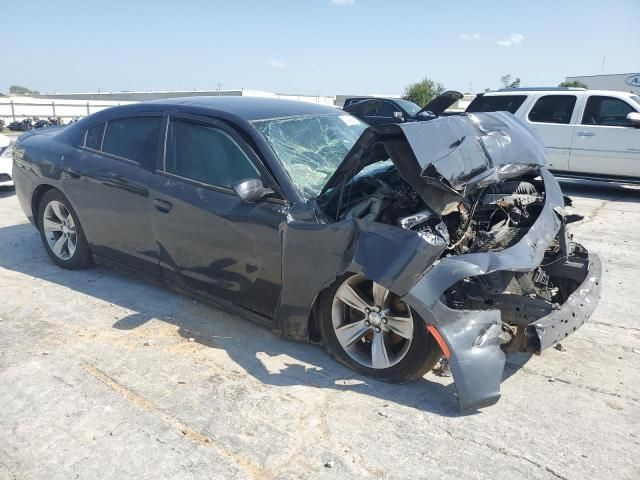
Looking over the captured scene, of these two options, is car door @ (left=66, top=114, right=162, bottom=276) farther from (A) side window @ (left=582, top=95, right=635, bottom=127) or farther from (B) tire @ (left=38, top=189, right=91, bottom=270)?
(A) side window @ (left=582, top=95, right=635, bottom=127)

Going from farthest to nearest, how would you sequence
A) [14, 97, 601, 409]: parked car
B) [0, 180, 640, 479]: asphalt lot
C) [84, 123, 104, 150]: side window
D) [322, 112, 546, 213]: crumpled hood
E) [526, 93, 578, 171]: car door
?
[526, 93, 578, 171]: car door, [84, 123, 104, 150]: side window, [322, 112, 546, 213]: crumpled hood, [14, 97, 601, 409]: parked car, [0, 180, 640, 479]: asphalt lot

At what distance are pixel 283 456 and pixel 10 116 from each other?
31777mm

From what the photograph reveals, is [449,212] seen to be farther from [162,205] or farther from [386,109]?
[386,109]

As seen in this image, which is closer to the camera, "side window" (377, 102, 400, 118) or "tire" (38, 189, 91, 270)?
"tire" (38, 189, 91, 270)

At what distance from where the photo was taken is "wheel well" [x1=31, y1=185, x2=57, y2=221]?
5191mm

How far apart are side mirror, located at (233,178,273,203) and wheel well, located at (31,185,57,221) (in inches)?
105

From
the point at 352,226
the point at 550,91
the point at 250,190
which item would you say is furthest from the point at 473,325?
the point at 550,91

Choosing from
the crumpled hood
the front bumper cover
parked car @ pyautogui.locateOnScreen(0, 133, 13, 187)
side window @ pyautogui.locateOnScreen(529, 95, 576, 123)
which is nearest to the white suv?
side window @ pyautogui.locateOnScreen(529, 95, 576, 123)

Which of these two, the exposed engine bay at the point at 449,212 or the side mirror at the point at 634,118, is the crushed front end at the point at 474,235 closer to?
the exposed engine bay at the point at 449,212

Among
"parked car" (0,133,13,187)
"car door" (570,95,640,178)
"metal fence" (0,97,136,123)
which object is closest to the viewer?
"parked car" (0,133,13,187)

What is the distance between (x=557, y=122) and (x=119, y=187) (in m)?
8.54

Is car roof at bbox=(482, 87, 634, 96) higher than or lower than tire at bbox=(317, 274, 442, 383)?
higher

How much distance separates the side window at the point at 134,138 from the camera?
14.2 ft

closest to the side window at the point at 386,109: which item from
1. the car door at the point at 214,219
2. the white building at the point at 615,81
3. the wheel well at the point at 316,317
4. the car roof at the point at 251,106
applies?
the car roof at the point at 251,106
